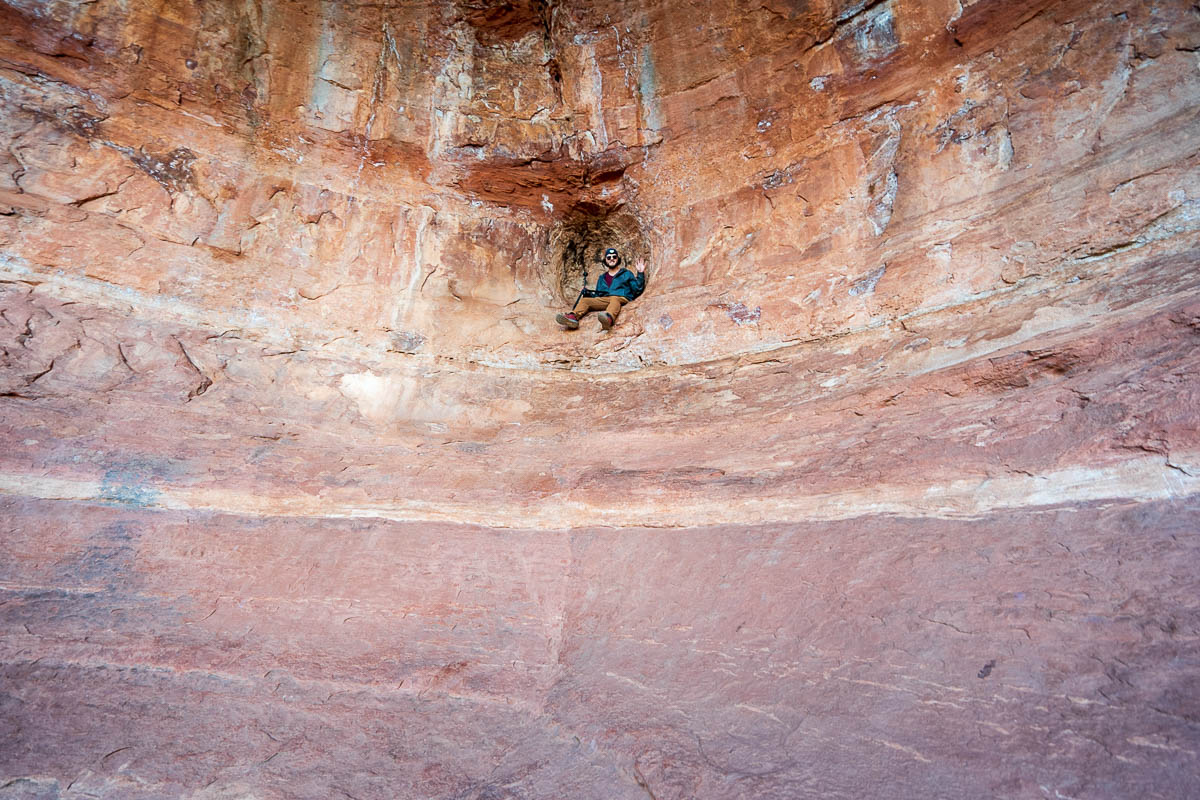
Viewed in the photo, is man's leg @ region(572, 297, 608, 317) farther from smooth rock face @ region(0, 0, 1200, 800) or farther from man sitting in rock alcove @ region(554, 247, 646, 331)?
smooth rock face @ region(0, 0, 1200, 800)

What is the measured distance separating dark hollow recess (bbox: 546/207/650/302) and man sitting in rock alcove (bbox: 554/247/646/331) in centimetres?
41

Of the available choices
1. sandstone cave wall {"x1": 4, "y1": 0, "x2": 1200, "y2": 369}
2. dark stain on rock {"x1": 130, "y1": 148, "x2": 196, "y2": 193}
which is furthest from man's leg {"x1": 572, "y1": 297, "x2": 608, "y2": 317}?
dark stain on rock {"x1": 130, "y1": 148, "x2": 196, "y2": 193}

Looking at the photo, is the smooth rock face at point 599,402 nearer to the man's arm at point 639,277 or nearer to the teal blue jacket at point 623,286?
the teal blue jacket at point 623,286

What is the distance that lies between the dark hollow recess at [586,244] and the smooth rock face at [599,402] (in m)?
0.17

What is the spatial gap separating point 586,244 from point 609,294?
1.16m

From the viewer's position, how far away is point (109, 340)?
197 inches

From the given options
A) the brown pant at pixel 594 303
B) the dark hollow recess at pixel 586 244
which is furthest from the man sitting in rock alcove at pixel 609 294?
the dark hollow recess at pixel 586 244

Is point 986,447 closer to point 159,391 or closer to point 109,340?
point 159,391

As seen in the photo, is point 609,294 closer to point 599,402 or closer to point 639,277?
point 639,277

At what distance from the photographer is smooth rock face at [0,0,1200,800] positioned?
10.1 ft

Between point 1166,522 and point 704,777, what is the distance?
95.1 inches

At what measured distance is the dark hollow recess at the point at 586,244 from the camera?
7.66m

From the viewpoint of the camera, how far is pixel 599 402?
239 inches

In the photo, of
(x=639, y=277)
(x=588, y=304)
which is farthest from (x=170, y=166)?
(x=639, y=277)
